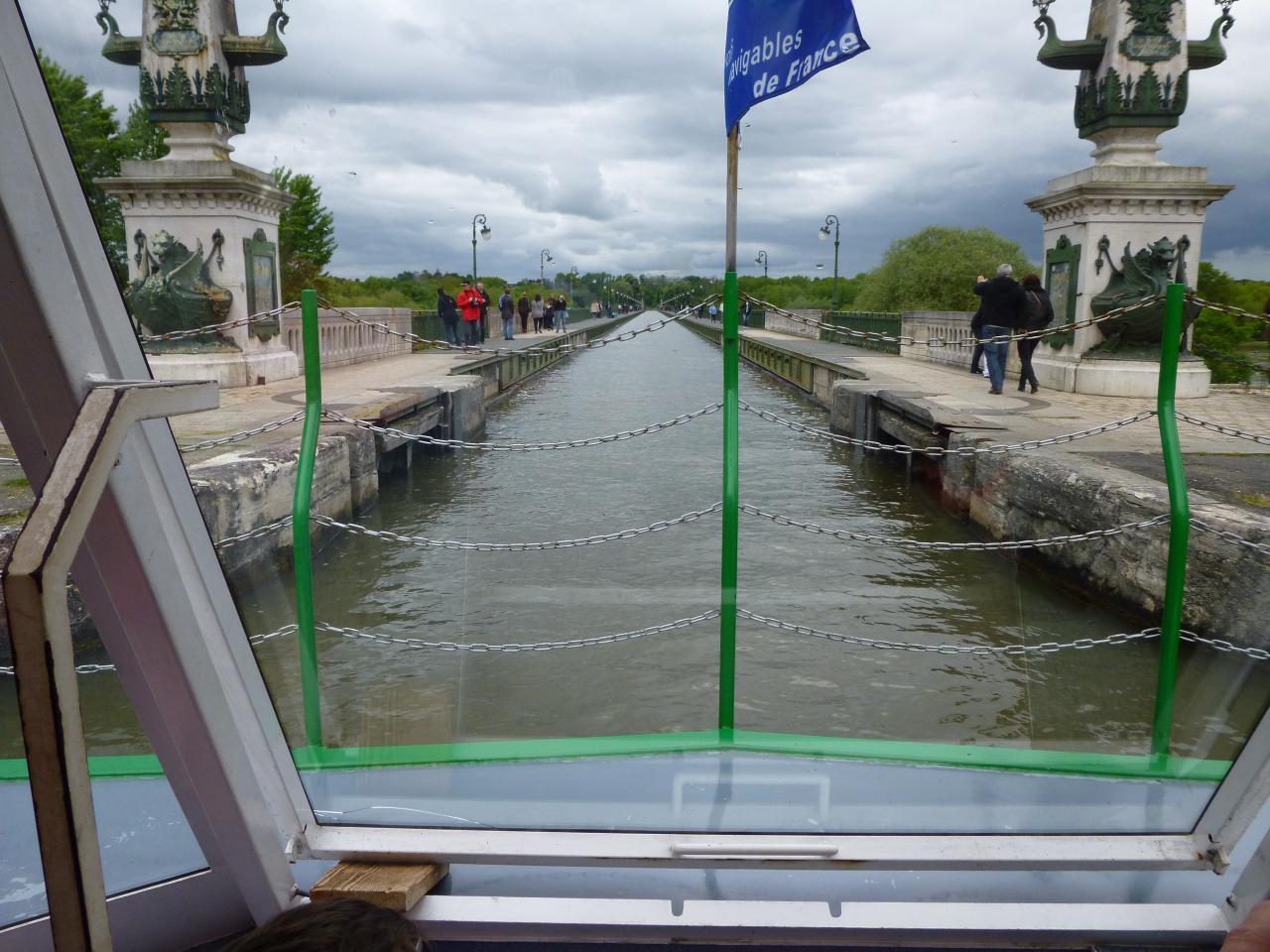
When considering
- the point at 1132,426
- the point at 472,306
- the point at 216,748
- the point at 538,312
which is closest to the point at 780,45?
the point at 216,748

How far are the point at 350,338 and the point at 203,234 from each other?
17.3 ft

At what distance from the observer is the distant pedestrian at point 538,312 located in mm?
37750

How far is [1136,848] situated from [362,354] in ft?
54.4

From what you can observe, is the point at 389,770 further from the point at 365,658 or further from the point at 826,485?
the point at 826,485

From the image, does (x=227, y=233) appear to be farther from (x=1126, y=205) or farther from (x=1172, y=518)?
(x=1172, y=518)

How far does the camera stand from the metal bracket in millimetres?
853

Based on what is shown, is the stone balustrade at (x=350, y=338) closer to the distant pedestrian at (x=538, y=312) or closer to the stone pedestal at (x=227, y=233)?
the stone pedestal at (x=227, y=233)

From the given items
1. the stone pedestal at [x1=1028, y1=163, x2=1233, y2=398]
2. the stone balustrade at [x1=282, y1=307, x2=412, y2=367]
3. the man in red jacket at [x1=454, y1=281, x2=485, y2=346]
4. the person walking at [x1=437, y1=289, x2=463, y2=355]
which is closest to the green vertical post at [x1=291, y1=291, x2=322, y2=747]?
the stone pedestal at [x1=1028, y1=163, x2=1233, y2=398]

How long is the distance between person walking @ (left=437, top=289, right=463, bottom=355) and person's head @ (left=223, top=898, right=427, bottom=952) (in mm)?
21185

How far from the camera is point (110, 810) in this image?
188cm

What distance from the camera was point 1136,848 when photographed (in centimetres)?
183

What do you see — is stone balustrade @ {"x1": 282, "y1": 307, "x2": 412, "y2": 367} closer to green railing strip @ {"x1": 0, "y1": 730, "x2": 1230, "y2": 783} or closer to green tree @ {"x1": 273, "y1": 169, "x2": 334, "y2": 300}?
green tree @ {"x1": 273, "y1": 169, "x2": 334, "y2": 300}

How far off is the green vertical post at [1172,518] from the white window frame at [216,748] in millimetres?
1561

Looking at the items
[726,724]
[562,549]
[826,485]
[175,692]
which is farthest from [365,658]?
[826,485]
